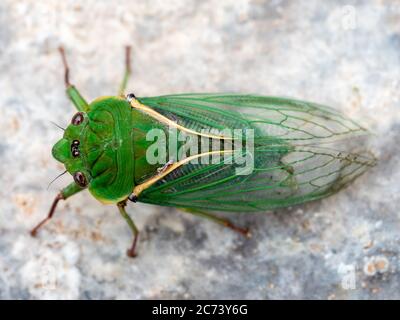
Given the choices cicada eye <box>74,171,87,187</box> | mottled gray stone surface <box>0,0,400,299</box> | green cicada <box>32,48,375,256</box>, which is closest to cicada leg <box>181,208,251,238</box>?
mottled gray stone surface <box>0,0,400,299</box>

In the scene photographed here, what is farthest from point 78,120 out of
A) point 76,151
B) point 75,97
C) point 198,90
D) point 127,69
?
point 198,90

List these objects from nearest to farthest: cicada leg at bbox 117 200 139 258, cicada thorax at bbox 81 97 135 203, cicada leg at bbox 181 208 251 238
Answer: cicada thorax at bbox 81 97 135 203 < cicada leg at bbox 117 200 139 258 < cicada leg at bbox 181 208 251 238

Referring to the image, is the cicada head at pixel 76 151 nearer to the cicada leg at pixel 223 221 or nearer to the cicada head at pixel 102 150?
the cicada head at pixel 102 150

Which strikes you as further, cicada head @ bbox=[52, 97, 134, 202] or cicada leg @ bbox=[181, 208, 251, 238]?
cicada leg @ bbox=[181, 208, 251, 238]

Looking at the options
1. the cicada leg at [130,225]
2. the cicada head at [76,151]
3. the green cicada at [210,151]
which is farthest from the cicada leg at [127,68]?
the cicada leg at [130,225]

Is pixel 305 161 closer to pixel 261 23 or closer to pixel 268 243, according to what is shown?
pixel 268 243

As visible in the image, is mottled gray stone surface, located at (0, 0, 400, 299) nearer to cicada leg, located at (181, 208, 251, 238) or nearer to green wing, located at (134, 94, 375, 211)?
cicada leg, located at (181, 208, 251, 238)
